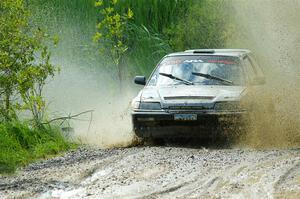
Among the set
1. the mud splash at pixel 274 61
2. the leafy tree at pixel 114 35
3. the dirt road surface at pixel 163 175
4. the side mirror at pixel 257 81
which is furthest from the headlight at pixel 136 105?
the leafy tree at pixel 114 35

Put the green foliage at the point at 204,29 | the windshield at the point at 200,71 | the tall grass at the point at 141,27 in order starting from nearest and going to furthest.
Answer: the windshield at the point at 200,71, the green foliage at the point at 204,29, the tall grass at the point at 141,27

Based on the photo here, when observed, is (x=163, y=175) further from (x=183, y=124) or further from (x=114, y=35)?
(x=114, y=35)

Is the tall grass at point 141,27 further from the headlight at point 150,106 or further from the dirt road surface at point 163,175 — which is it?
the dirt road surface at point 163,175

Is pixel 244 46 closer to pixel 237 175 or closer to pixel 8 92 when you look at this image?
pixel 8 92

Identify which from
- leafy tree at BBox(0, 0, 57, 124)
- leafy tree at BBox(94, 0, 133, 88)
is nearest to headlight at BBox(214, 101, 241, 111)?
leafy tree at BBox(0, 0, 57, 124)

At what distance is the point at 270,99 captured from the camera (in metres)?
14.2

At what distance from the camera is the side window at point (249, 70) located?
1483 cm

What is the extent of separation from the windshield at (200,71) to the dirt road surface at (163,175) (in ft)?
5.91

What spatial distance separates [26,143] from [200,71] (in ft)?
10.1

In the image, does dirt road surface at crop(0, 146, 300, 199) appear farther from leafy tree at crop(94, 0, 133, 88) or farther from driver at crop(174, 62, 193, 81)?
leafy tree at crop(94, 0, 133, 88)

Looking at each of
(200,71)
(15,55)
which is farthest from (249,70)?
(15,55)

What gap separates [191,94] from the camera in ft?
45.9

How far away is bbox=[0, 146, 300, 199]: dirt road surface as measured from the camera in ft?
31.1

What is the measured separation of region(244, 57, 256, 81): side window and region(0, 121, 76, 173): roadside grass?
3044 millimetres
